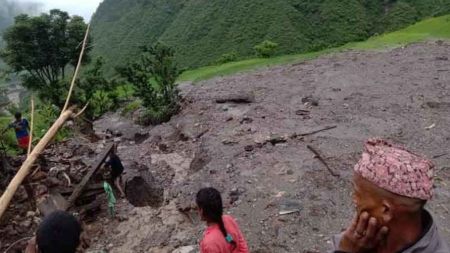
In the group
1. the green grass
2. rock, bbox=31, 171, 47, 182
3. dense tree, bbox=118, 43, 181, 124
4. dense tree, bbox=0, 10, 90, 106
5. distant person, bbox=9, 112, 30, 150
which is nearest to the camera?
rock, bbox=31, 171, 47, 182

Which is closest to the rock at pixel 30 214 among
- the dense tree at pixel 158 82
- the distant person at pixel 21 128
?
the distant person at pixel 21 128

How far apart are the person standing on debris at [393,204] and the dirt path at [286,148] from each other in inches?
144

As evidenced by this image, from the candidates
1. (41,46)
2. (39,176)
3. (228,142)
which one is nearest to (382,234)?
(39,176)

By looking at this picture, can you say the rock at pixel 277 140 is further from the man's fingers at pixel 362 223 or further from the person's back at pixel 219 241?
the man's fingers at pixel 362 223

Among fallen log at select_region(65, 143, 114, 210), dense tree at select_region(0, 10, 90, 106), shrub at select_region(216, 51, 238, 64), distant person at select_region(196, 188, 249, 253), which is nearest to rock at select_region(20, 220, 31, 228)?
fallen log at select_region(65, 143, 114, 210)

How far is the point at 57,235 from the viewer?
2158mm

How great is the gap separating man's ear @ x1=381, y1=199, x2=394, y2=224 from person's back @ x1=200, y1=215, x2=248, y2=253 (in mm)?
1684

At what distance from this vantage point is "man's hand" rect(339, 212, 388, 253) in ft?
5.45

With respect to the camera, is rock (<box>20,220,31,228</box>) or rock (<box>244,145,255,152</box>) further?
rock (<box>244,145,255,152</box>)

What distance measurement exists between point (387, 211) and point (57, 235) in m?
1.44

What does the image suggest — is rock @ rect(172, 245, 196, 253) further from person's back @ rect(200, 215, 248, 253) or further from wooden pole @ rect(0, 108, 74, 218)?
wooden pole @ rect(0, 108, 74, 218)

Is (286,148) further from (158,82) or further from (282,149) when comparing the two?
(158,82)

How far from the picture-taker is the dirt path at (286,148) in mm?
5855

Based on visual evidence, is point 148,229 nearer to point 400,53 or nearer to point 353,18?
point 400,53
